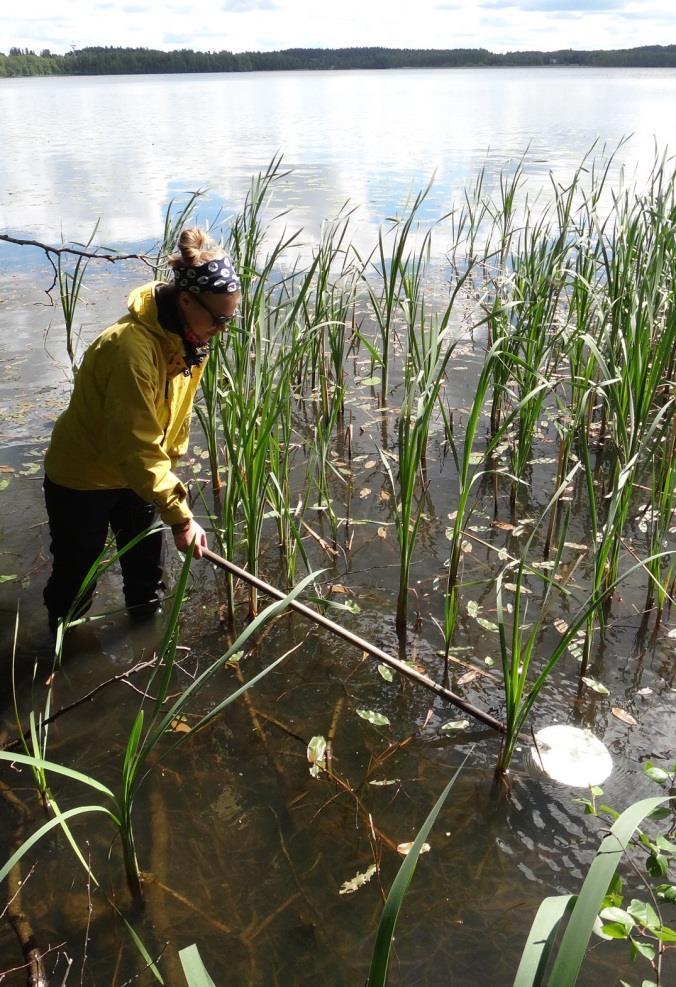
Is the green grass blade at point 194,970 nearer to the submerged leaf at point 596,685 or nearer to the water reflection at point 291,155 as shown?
the submerged leaf at point 596,685

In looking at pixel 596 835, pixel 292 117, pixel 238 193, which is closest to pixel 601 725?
pixel 596 835

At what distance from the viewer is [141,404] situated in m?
2.35

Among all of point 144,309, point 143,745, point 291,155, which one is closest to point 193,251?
point 144,309

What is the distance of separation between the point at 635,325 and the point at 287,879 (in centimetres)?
226

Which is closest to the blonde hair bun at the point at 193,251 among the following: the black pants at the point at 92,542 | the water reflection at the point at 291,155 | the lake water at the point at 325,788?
the black pants at the point at 92,542

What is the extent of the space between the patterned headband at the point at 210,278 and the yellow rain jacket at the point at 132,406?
161 mm

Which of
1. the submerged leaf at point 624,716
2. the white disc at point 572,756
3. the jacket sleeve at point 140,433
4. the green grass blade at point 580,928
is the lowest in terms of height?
the white disc at point 572,756

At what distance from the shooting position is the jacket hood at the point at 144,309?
2.36 m

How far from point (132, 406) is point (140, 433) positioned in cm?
9

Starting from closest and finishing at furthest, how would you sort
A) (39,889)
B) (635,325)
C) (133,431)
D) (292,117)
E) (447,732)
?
(39,889) < (133,431) < (447,732) < (635,325) < (292,117)

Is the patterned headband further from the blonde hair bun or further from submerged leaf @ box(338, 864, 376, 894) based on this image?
submerged leaf @ box(338, 864, 376, 894)

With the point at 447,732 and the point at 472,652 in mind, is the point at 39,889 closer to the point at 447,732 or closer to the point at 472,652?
the point at 447,732

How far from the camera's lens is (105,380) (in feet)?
7.98

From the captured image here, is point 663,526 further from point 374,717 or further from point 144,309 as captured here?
point 144,309
